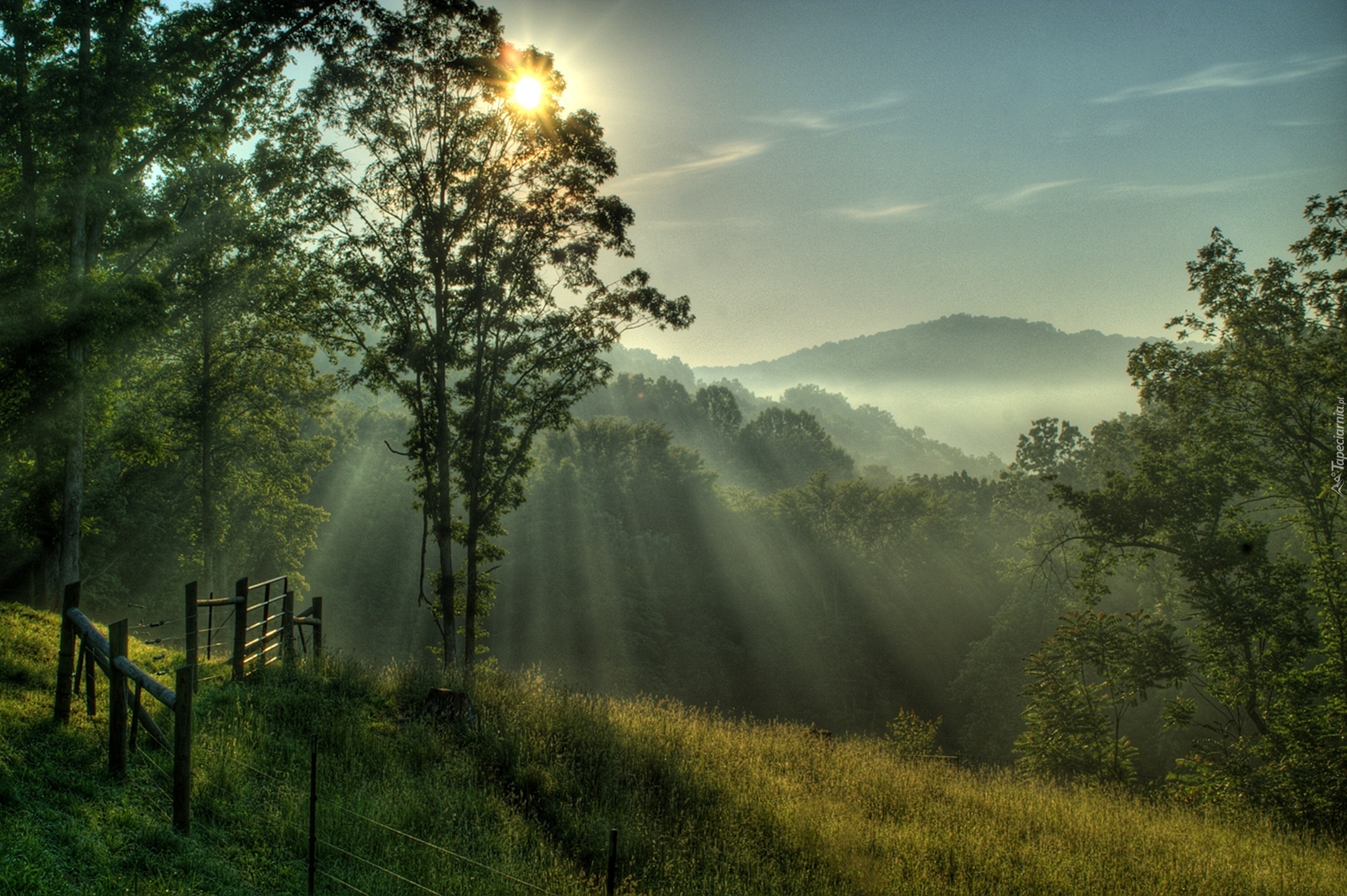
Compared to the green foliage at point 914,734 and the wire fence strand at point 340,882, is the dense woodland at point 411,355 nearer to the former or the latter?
the green foliage at point 914,734

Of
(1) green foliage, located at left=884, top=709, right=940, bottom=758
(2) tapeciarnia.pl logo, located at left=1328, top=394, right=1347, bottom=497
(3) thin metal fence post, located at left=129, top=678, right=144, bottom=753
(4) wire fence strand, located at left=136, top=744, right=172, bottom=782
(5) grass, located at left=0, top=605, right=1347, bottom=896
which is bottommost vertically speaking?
(1) green foliage, located at left=884, top=709, right=940, bottom=758

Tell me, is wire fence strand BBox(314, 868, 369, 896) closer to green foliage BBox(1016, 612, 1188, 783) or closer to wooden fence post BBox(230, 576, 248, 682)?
wooden fence post BBox(230, 576, 248, 682)

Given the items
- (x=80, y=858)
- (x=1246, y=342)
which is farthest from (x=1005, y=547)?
(x=80, y=858)

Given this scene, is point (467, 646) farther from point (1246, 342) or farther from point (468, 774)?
point (1246, 342)

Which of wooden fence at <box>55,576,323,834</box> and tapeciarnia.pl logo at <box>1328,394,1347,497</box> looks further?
tapeciarnia.pl logo at <box>1328,394,1347,497</box>

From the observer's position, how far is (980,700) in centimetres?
4806

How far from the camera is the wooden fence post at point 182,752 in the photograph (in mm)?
6070

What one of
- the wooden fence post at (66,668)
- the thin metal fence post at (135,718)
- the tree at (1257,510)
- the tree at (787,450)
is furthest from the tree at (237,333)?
the tree at (787,450)

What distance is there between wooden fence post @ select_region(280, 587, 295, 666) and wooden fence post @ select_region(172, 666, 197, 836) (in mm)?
5877

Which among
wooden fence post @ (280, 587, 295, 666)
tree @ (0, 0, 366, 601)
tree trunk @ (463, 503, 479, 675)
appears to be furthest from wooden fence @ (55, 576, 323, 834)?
tree trunk @ (463, 503, 479, 675)

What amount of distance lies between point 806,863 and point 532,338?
51.3 ft

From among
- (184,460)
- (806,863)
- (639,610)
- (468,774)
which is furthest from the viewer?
(639,610)

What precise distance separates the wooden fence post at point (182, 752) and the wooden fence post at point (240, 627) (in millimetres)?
4485

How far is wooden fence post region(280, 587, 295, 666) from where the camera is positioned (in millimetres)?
12156
